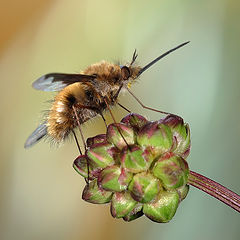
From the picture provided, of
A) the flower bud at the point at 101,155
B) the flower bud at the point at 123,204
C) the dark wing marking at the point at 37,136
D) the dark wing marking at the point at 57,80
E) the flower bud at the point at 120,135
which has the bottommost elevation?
the flower bud at the point at 123,204

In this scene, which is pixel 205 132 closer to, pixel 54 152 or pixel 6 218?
pixel 54 152

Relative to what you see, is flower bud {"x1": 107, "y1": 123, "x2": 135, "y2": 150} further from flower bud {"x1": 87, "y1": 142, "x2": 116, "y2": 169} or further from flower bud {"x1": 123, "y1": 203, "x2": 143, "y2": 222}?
flower bud {"x1": 123, "y1": 203, "x2": 143, "y2": 222}

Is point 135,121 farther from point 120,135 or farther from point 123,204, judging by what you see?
point 123,204

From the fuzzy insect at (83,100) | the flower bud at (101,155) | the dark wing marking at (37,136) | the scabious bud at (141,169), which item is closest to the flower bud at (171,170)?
the scabious bud at (141,169)

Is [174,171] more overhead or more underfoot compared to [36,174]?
more overhead

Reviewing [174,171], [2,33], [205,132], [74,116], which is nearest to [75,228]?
[205,132]

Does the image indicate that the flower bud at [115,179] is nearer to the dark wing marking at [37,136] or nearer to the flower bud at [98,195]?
the flower bud at [98,195]
